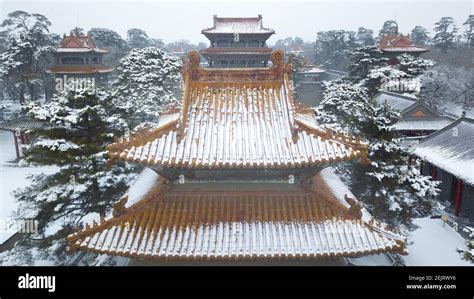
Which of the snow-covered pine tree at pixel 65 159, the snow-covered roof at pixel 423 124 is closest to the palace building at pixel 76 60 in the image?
the snow-covered pine tree at pixel 65 159

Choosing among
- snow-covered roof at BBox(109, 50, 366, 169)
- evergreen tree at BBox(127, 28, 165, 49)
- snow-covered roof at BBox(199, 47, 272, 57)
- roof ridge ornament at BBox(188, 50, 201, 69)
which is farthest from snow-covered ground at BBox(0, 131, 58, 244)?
evergreen tree at BBox(127, 28, 165, 49)

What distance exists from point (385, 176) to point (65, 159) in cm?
1239

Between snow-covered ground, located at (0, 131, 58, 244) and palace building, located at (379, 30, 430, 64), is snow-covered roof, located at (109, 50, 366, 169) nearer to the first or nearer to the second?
snow-covered ground, located at (0, 131, 58, 244)

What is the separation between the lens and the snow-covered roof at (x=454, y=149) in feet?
62.3

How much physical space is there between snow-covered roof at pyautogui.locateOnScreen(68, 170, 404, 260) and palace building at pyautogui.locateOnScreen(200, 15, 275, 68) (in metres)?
32.2

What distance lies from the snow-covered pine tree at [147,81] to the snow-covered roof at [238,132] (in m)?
24.0

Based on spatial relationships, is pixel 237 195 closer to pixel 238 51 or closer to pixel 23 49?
pixel 238 51

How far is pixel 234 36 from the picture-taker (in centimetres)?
3906

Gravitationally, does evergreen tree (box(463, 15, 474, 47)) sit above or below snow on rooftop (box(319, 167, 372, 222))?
above

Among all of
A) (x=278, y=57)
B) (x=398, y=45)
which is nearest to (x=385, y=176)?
(x=278, y=57)

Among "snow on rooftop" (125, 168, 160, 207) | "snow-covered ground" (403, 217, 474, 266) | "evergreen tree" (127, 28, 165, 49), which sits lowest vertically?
"snow-covered ground" (403, 217, 474, 266)

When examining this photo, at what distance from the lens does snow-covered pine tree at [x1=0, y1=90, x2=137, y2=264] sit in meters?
12.8

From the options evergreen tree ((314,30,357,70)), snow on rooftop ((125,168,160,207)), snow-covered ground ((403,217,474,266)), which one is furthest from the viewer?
evergreen tree ((314,30,357,70))

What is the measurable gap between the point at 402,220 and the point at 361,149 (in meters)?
9.47
